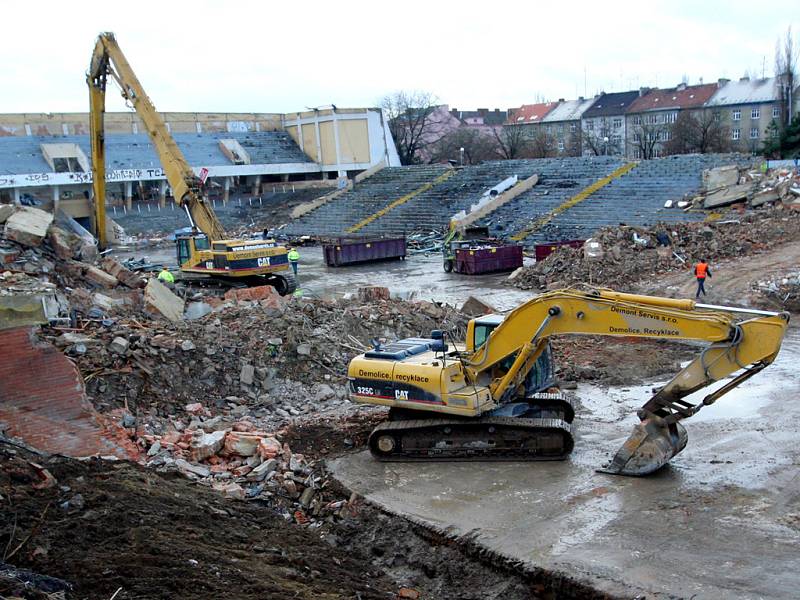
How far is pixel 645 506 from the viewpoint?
30.0ft

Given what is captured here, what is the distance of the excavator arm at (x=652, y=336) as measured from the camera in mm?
9211

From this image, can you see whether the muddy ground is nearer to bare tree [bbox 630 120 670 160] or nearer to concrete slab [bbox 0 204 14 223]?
concrete slab [bbox 0 204 14 223]

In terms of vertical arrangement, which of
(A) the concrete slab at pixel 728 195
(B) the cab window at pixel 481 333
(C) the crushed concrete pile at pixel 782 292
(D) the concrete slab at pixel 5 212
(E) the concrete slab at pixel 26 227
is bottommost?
(C) the crushed concrete pile at pixel 782 292

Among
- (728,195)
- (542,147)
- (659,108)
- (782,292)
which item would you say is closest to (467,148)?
(542,147)

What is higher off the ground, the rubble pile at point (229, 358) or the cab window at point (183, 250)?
the cab window at point (183, 250)

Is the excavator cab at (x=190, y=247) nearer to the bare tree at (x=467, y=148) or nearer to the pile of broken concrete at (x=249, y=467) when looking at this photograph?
the pile of broken concrete at (x=249, y=467)

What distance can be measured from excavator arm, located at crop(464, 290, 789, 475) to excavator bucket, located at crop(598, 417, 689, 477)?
0.04 ft

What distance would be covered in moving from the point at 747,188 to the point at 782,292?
1392 cm

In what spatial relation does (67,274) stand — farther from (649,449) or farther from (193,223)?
(649,449)

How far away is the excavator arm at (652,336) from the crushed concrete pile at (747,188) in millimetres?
21803

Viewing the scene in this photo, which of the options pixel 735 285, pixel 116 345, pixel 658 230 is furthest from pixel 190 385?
pixel 658 230

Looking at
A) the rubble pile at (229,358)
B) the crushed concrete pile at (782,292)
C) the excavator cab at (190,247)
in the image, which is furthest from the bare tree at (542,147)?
the rubble pile at (229,358)

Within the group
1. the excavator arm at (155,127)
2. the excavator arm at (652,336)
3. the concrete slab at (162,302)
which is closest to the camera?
the excavator arm at (652,336)

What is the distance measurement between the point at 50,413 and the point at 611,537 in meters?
7.37
